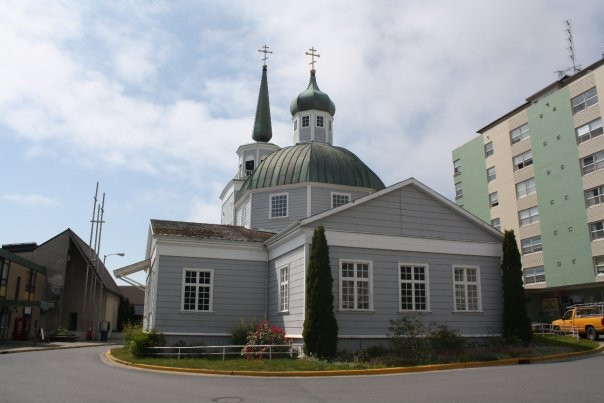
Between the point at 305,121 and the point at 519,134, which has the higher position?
the point at 519,134

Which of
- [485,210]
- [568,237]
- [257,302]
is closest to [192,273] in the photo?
[257,302]

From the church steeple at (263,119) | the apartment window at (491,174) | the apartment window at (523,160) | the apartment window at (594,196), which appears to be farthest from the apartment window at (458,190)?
the church steeple at (263,119)

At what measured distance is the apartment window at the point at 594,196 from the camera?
3812 centimetres

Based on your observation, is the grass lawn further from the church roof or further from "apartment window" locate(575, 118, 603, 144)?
"apartment window" locate(575, 118, 603, 144)

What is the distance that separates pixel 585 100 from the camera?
40000 millimetres

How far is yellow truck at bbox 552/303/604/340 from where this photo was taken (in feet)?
88.9

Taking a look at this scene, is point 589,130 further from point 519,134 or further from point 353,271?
point 353,271

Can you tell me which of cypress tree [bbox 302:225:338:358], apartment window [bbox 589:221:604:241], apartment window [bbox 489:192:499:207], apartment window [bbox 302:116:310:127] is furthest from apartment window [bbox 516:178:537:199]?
cypress tree [bbox 302:225:338:358]

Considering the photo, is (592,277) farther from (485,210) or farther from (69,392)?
(69,392)

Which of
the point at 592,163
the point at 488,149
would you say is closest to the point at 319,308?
the point at 592,163

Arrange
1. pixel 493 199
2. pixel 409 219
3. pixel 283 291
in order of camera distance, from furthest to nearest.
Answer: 1. pixel 493 199
2. pixel 283 291
3. pixel 409 219

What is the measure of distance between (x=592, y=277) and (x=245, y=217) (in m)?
24.8

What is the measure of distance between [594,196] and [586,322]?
1422 centimetres

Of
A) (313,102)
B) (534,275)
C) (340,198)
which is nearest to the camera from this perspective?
(340,198)
